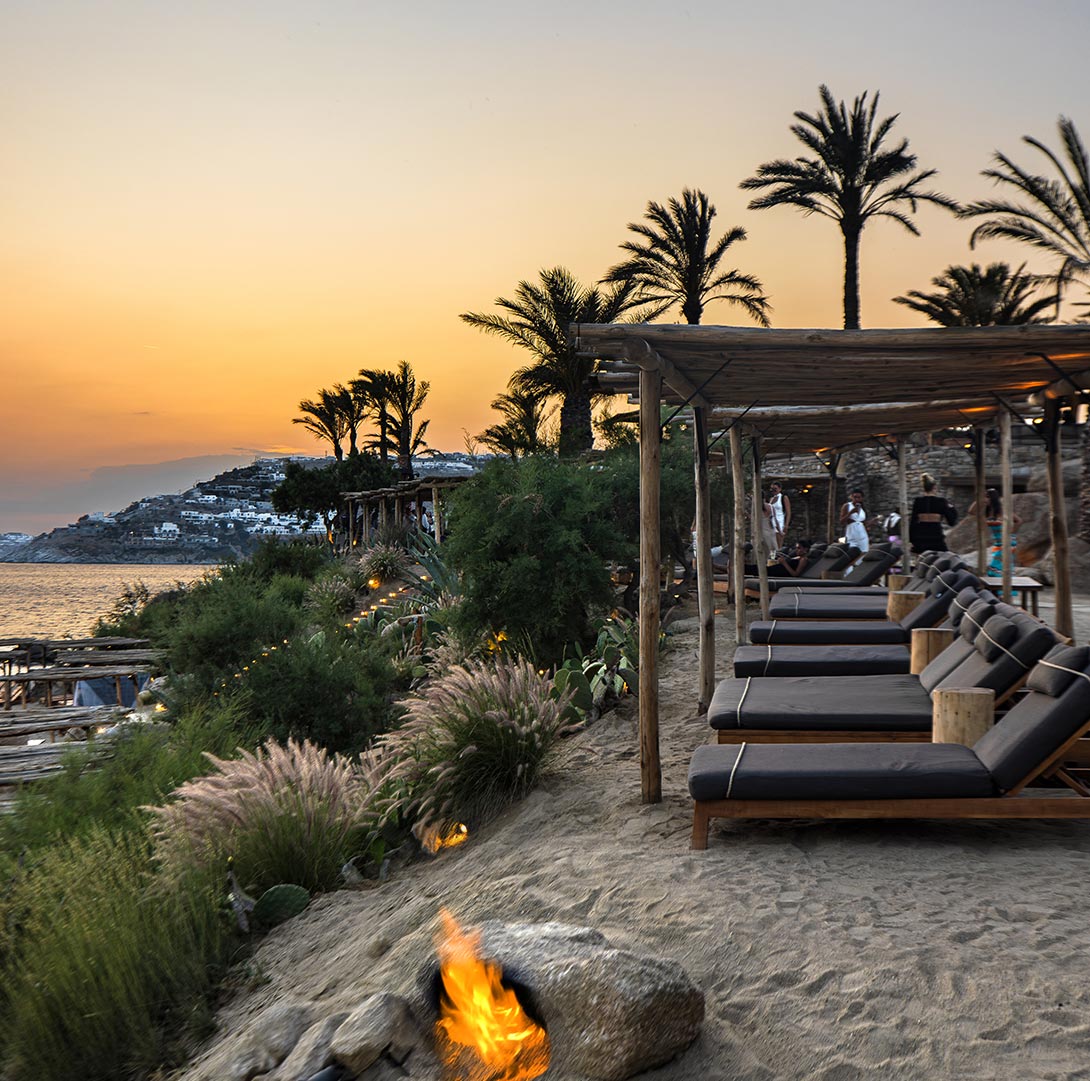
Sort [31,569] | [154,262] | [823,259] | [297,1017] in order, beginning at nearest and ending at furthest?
[297,1017] < [154,262] < [823,259] < [31,569]

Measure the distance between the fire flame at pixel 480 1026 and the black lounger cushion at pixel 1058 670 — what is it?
9.64ft

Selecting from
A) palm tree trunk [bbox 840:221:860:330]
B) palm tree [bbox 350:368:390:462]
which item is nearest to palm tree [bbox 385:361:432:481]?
palm tree [bbox 350:368:390:462]

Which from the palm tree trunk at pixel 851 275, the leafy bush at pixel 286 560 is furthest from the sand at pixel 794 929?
the palm tree trunk at pixel 851 275

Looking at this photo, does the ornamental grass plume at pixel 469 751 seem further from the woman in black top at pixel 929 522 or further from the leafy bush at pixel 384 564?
the leafy bush at pixel 384 564

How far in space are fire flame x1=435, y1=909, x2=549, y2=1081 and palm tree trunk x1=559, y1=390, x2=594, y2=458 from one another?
23.0 metres

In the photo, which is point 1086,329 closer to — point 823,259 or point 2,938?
point 2,938

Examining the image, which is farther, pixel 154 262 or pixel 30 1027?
pixel 154 262

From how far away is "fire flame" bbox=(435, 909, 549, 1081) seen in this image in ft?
9.66

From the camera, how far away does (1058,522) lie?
8898 mm

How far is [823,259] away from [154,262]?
18.2m

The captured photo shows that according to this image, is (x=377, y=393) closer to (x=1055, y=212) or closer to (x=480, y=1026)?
(x=1055, y=212)

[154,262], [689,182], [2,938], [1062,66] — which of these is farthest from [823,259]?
[2,938]

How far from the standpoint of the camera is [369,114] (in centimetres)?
1411

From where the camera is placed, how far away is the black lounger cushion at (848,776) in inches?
169
